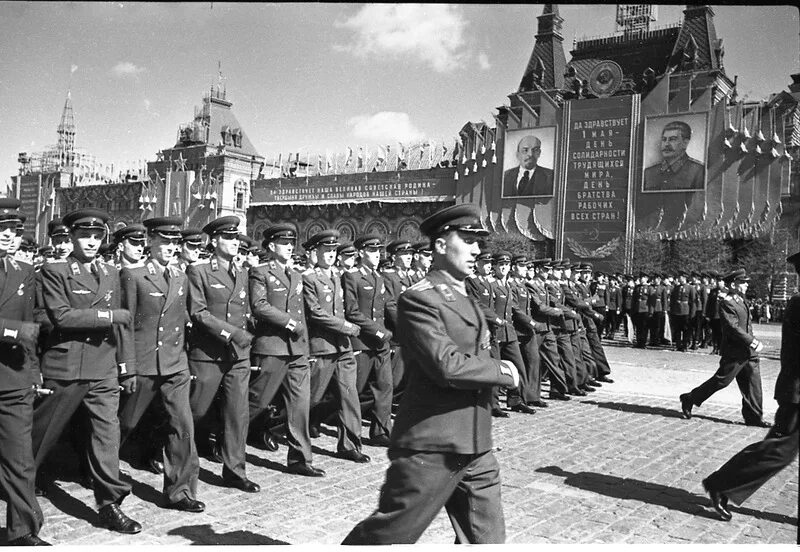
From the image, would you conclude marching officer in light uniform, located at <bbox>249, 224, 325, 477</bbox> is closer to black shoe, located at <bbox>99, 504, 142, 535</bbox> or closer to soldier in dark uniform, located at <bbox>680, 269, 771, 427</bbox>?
black shoe, located at <bbox>99, 504, 142, 535</bbox>

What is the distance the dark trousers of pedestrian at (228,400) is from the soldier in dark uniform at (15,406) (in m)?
1.41

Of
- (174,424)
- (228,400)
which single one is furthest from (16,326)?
(228,400)

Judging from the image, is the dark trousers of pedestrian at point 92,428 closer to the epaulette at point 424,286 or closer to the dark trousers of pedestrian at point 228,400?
the dark trousers of pedestrian at point 228,400

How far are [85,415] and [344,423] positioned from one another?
2302 mm

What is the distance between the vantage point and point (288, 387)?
5.89 metres

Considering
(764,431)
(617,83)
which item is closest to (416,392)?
(764,431)

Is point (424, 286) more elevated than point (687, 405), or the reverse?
point (424, 286)

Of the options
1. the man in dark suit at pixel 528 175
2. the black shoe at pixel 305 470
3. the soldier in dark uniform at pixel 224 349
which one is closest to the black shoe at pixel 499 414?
the black shoe at pixel 305 470

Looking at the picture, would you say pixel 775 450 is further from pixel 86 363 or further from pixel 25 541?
pixel 25 541

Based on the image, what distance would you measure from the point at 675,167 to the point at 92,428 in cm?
3061

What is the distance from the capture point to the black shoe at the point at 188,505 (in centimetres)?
468

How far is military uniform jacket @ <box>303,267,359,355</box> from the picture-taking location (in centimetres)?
632

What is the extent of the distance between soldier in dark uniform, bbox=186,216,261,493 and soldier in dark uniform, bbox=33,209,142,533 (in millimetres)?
854

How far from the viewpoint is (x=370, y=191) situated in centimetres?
4081
